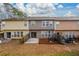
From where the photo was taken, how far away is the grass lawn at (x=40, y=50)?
2715 millimetres

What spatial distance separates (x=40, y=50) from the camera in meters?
2.73

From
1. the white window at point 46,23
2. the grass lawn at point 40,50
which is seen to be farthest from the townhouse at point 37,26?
the grass lawn at point 40,50

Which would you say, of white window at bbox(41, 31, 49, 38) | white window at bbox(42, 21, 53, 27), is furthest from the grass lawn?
white window at bbox(42, 21, 53, 27)

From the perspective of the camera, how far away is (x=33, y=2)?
271cm

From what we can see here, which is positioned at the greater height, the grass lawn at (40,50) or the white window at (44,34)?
the white window at (44,34)

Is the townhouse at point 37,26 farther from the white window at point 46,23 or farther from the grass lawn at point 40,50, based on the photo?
the grass lawn at point 40,50

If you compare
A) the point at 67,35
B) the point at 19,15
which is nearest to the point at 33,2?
the point at 19,15

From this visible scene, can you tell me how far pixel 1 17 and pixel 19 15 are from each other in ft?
0.72

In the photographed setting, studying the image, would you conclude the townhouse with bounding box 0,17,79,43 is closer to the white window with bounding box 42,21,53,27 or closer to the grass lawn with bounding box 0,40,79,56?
the white window with bounding box 42,21,53,27

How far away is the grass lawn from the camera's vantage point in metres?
2.71

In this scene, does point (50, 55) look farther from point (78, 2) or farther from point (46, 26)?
point (78, 2)

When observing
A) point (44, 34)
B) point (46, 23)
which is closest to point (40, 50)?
point (44, 34)

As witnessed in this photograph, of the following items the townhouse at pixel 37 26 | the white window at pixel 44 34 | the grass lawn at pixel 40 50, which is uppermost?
the townhouse at pixel 37 26

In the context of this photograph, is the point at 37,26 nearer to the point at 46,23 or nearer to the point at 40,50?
the point at 46,23
